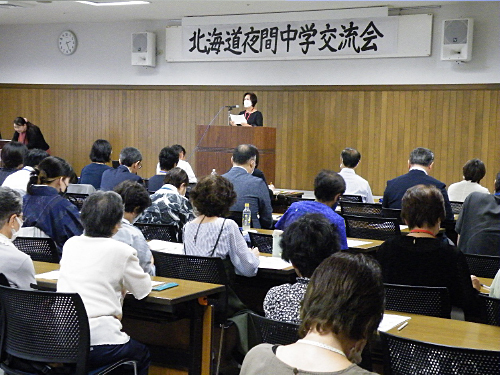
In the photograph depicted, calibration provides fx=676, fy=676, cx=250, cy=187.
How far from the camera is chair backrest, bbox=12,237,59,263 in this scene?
14.1 ft

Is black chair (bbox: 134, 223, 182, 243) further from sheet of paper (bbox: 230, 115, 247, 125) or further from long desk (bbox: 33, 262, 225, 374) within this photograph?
sheet of paper (bbox: 230, 115, 247, 125)

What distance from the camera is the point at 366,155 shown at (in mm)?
11250

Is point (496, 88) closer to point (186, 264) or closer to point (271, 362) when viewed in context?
point (186, 264)

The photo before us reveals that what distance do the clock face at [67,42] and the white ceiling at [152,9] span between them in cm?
30

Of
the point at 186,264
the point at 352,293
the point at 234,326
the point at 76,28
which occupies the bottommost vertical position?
the point at 234,326

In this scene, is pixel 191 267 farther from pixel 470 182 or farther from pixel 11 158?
pixel 470 182

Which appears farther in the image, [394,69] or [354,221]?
[394,69]

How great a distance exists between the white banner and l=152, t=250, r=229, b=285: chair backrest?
7502mm

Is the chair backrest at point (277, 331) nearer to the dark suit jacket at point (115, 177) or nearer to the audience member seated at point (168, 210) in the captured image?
the audience member seated at point (168, 210)

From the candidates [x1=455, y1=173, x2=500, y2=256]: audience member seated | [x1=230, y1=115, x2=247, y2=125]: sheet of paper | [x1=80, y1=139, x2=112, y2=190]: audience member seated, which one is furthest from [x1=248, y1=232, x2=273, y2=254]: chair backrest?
[x1=230, y1=115, x2=247, y2=125]: sheet of paper

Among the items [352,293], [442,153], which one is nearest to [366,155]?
[442,153]

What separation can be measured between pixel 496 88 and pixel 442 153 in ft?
4.17

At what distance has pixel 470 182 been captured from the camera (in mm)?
7180

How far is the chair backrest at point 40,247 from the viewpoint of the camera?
14.1ft
